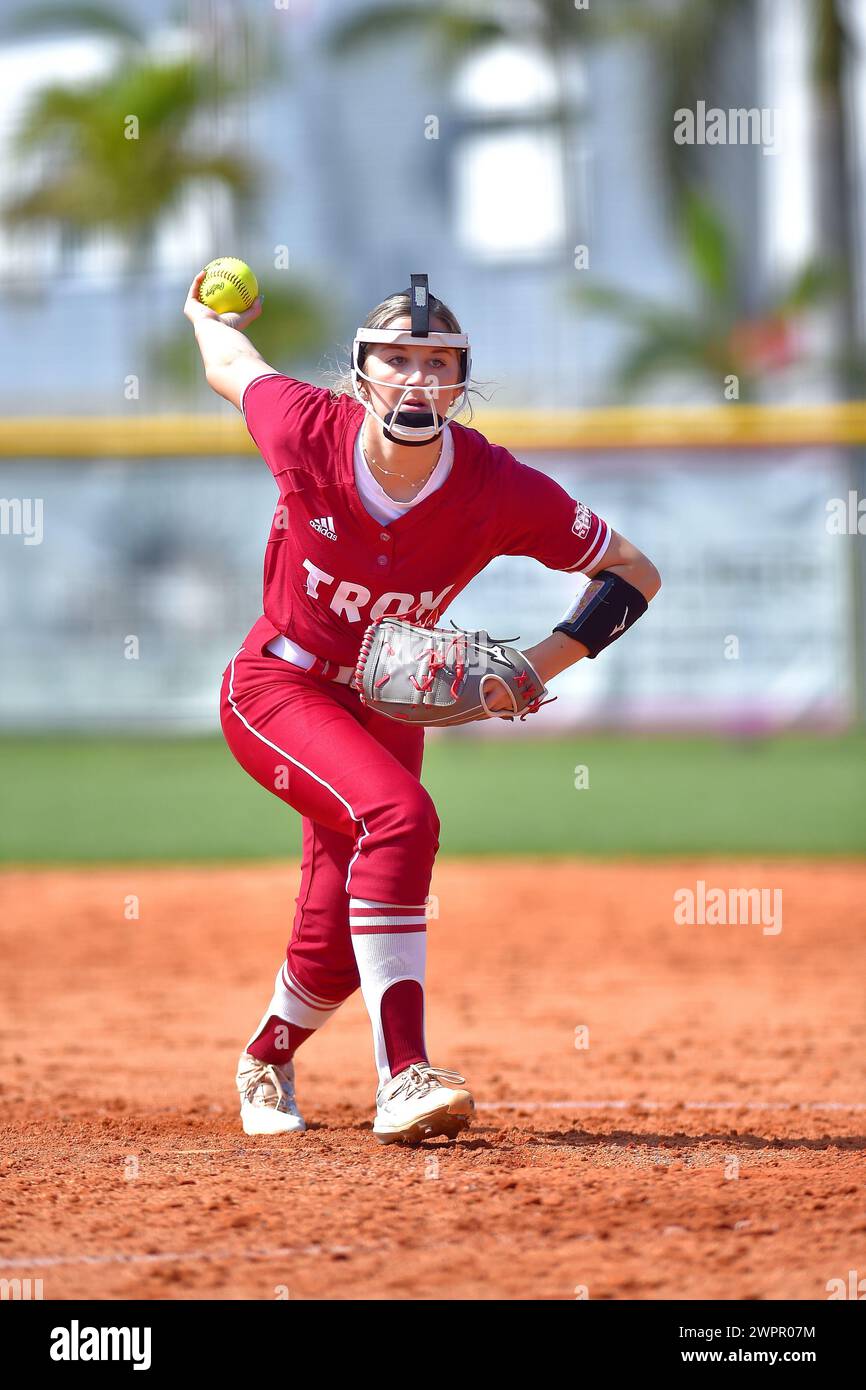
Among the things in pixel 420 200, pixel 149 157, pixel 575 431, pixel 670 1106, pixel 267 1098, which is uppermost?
pixel 149 157

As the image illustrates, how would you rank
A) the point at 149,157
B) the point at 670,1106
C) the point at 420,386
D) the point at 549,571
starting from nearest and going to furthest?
the point at 420,386
the point at 670,1106
the point at 549,571
the point at 149,157

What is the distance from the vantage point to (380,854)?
128 inches

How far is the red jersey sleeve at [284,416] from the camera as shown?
349 centimetres

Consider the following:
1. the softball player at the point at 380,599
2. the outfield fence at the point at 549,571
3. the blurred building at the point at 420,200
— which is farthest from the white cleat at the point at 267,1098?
the blurred building at the point at 420,200

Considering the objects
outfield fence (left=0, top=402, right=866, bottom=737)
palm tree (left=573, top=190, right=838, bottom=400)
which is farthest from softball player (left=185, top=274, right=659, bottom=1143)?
palm tree (left=573, top=190, right=838, bottom=400)

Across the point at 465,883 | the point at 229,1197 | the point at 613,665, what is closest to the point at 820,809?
the point at 613,665

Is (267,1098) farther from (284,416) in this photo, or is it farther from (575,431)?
(575,431)

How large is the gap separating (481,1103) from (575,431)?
898cm

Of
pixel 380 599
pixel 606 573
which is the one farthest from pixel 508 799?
pixel 380 599

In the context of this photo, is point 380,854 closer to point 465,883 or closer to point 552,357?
point 465,883

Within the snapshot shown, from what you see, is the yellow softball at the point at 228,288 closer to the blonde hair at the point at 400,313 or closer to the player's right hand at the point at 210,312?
the player's right hand at the point at 210,312

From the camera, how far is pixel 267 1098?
3.80m

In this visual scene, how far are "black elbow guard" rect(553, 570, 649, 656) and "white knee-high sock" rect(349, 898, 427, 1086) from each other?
0.68 metres

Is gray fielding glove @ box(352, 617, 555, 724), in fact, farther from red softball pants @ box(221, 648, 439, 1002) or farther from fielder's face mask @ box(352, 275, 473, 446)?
fielder's face mask @ box(352, 275, 473, 446)
